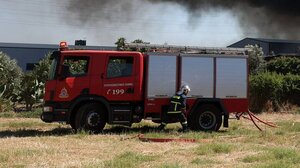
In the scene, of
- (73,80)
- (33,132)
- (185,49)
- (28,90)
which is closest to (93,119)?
(73,80)

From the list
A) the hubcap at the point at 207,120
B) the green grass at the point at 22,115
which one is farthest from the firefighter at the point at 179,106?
the green grass at the point at 22,115

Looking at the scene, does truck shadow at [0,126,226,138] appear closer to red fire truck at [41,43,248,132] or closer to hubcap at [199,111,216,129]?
red fire truck at [41,43,248,132]

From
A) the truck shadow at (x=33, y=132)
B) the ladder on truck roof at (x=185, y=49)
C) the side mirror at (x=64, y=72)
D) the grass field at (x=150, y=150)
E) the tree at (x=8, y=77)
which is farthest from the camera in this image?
the tree at (x=8, y=77)

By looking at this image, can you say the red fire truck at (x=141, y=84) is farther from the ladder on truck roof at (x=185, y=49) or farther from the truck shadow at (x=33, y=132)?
the truck shadow at (x=33, y=132)

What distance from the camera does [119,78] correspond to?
1411cm

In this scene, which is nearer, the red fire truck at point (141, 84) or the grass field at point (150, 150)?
the grass field at point (150, 150)

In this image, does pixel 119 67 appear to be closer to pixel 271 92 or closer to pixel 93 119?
pixel 93 119

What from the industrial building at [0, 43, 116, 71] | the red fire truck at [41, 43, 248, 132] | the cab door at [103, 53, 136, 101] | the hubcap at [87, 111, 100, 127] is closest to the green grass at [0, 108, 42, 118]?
the red fire truck at [41, 43, 248, 132]

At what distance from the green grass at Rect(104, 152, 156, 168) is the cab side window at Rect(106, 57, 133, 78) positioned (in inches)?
184

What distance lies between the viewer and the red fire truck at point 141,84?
45.6 ft

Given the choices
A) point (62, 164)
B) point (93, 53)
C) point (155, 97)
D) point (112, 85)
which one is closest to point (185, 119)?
point (155, 97)

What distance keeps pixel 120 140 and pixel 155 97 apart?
2.47 meters

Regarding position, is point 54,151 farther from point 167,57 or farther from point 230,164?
point 167,57

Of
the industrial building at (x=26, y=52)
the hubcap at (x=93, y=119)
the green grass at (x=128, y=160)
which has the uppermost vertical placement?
the industrial building at (x=26, y=52)
